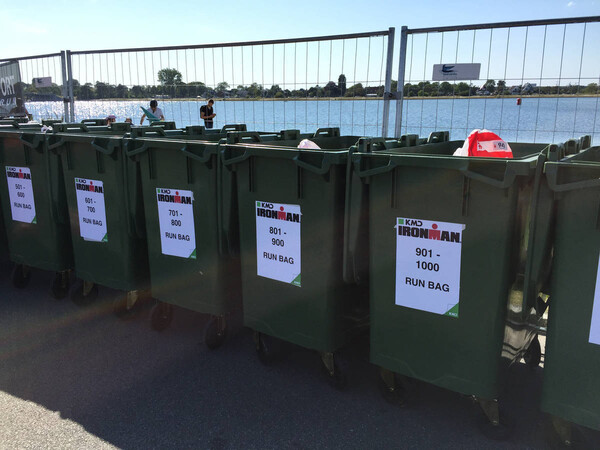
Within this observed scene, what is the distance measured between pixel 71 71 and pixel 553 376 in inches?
331

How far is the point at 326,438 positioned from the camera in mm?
2795

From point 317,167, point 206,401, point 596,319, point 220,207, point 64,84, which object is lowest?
point 206,401

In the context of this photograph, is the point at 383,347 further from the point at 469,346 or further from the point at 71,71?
the point at 71,71

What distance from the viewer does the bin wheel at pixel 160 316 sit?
164 inches

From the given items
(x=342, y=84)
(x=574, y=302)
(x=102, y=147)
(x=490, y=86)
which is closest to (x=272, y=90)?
(x=342, y=84)

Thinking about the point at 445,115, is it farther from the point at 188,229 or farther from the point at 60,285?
the point at 60,285

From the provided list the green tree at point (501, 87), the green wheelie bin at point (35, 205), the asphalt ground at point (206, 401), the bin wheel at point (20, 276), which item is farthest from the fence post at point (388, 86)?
the bin wheel at point (20, 276)

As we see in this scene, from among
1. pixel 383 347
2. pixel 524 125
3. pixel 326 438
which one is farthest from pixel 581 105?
pixel 326 438

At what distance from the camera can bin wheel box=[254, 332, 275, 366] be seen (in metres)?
3.60

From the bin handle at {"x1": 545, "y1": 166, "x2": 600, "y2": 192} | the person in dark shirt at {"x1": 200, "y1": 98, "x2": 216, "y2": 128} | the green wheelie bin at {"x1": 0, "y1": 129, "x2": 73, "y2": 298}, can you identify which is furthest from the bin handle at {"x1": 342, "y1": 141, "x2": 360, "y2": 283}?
the person in dark shirt at {"x1": 200, "y1": 98, "x2": 216, "y2": 128}

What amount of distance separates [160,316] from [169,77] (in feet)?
15.8

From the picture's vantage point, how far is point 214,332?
385cm

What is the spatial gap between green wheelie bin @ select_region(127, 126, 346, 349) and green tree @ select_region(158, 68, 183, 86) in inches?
161

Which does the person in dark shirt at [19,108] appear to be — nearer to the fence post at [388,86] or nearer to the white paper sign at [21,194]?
the white paper sign at [21,194]
